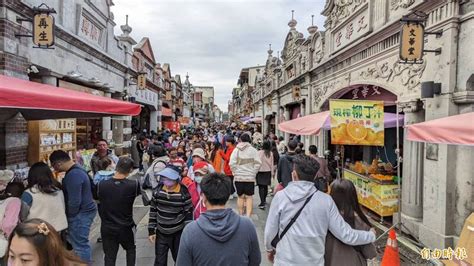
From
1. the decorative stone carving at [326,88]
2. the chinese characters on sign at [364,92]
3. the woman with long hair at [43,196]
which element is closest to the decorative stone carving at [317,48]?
→ the decorative stone carving at [326,88]

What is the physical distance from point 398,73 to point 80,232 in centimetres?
682

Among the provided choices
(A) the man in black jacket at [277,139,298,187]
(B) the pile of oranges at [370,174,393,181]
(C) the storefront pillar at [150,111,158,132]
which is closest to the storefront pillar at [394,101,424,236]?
(B) the pile of oranges at [370,174,393,181]

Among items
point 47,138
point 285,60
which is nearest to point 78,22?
point 47,138

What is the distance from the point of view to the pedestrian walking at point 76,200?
13.4 feet

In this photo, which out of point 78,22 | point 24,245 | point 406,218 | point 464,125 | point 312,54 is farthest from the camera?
point 312,54

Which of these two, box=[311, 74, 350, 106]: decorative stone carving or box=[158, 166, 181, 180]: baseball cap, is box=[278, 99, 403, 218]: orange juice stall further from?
box=[158, 166, 181, 180]: baseball cap

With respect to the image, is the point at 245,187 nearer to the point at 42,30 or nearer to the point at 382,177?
the point at 382,177

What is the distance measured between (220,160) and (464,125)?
5711 mm

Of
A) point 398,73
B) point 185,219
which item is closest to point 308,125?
point 398,73

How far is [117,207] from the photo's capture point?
4113 mm

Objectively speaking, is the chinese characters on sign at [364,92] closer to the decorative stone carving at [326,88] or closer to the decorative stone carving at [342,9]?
the decorative stone carving at [326,88]

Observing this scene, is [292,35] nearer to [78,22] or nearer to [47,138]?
[78,22]

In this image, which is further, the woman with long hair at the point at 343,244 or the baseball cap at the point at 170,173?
the baseball cap at the point at 170,173

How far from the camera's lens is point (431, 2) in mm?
5988
